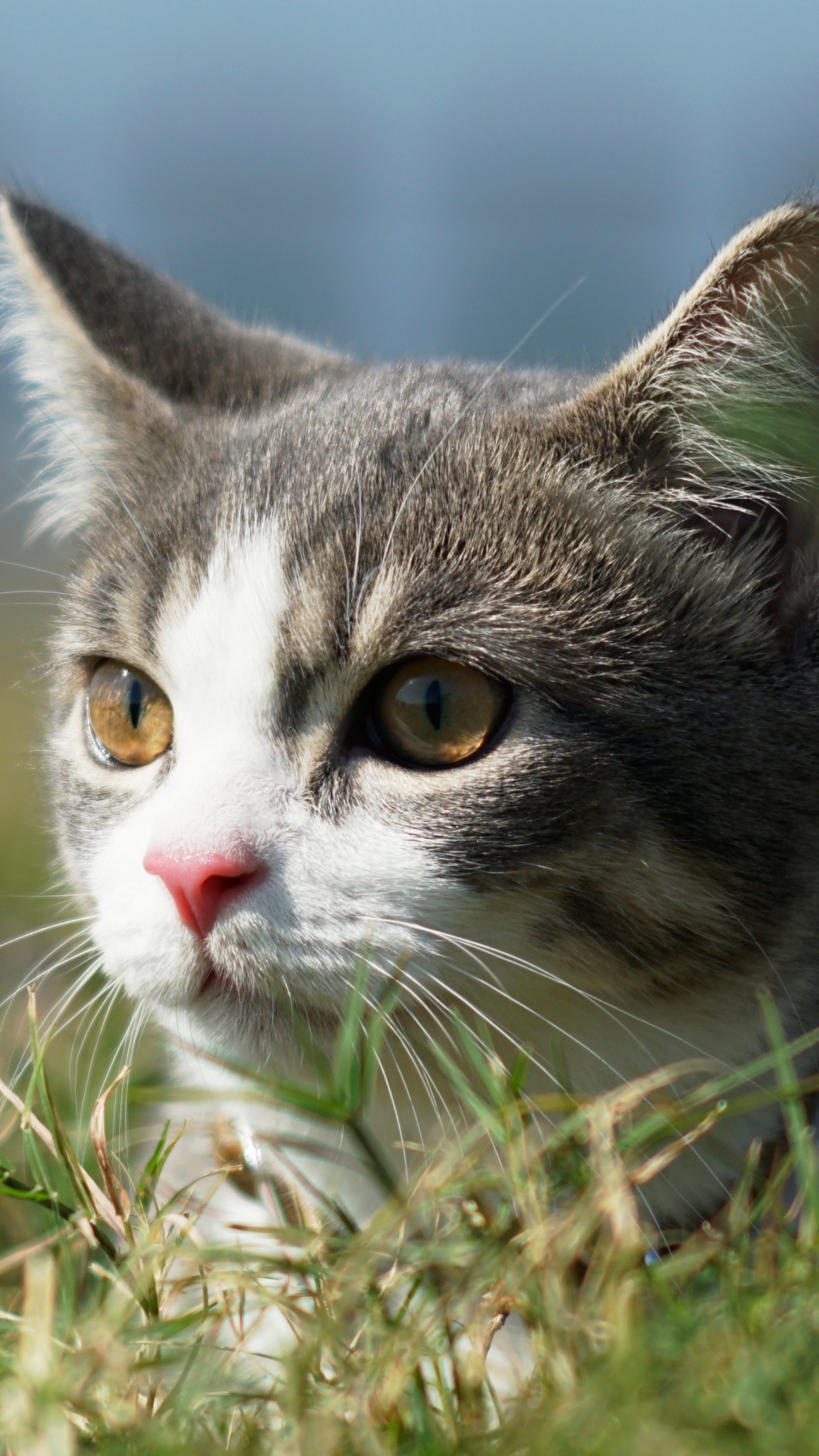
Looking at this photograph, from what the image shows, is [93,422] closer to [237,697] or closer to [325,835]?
[237,697]

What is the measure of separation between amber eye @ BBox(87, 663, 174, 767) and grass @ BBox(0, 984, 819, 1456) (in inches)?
19.7

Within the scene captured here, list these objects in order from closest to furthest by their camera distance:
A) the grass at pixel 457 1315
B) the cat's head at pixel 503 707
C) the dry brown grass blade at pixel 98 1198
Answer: the grass at pixel 457 1315
the dry brown grass blade at pixel 98 1198
the cat's head at pixel 503 707

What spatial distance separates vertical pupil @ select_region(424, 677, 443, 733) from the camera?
1.26m

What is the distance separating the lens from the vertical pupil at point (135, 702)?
4.87ft

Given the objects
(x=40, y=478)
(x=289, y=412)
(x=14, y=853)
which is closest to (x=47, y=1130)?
(x=289, y=412)

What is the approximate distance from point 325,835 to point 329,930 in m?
0.10

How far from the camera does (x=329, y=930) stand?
1.13 metres

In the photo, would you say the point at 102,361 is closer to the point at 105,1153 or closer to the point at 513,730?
the point at 513,730

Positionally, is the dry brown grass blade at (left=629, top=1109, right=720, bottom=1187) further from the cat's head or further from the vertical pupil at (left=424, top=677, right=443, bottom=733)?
the vertical pupil at (left=424, top=677, right=443, bottom=733)

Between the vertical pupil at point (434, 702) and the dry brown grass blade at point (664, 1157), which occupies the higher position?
the vertical pupil at point (434, 702)

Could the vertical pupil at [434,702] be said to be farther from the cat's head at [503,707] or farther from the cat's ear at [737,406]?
the cat's ear at [737,406]

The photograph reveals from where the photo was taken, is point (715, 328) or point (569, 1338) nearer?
point (569, 1338)

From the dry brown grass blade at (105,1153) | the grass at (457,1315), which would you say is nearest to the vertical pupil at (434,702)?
the grass at (457,1315)

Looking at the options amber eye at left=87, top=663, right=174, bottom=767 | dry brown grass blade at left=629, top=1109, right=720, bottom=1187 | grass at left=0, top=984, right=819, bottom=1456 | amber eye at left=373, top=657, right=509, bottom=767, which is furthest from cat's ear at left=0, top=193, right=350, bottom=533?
dry brown grass blade at left=629, top=1109, right=720, bottom=1187
